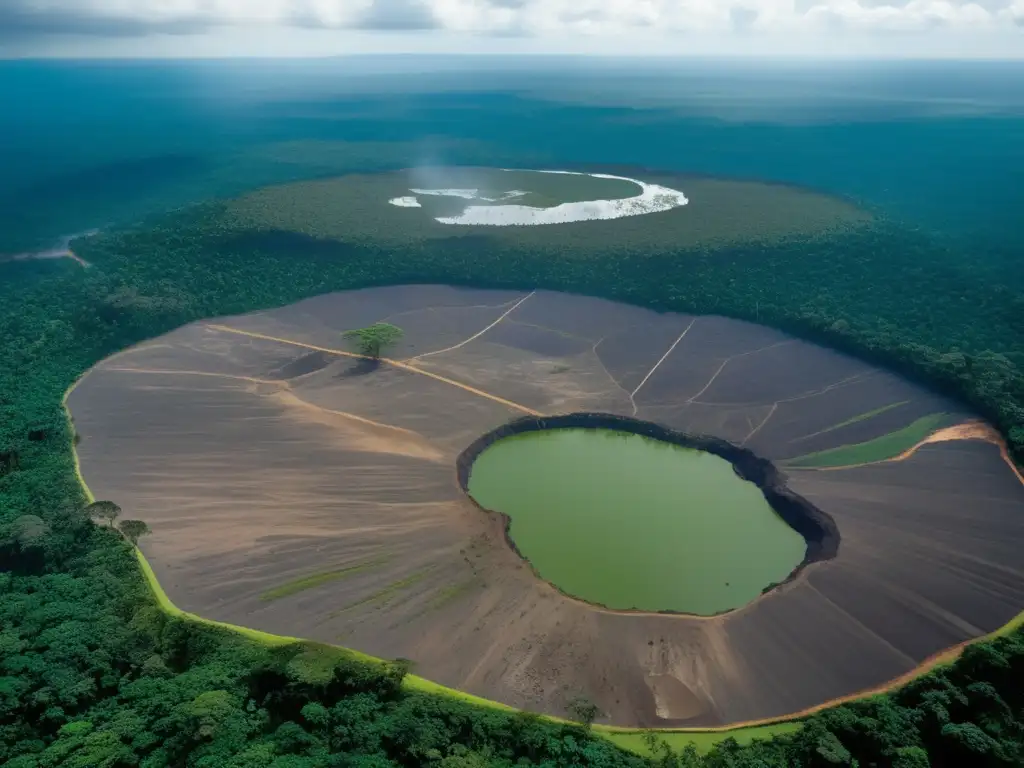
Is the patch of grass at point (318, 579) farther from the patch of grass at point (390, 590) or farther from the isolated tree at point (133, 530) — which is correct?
the isolated tree at point (133, 530)

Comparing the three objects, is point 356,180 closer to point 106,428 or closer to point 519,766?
point 106,428

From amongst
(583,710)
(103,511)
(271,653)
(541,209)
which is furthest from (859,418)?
(541,209)

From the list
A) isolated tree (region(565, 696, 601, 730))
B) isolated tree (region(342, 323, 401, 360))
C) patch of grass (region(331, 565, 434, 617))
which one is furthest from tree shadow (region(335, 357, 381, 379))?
isolated tree (region(565, 696, 601, 730))

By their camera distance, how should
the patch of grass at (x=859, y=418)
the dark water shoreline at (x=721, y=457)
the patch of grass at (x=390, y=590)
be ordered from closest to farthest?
the patch of grass at (x=390, y=590) < the dark water shoreline at (x=721, y=457) < the patch of grass at (x=859, y=418)

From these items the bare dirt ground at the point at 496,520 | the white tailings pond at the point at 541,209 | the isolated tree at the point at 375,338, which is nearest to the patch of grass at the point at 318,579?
the bare dirt ground at the point at 496,520

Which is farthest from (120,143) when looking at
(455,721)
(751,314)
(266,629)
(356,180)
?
(455,721)

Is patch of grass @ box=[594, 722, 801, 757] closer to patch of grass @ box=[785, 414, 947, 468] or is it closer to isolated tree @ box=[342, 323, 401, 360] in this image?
patch of grass @ box=[785, 414, 947, 468]

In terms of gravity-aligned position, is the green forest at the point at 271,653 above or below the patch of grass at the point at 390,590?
above
